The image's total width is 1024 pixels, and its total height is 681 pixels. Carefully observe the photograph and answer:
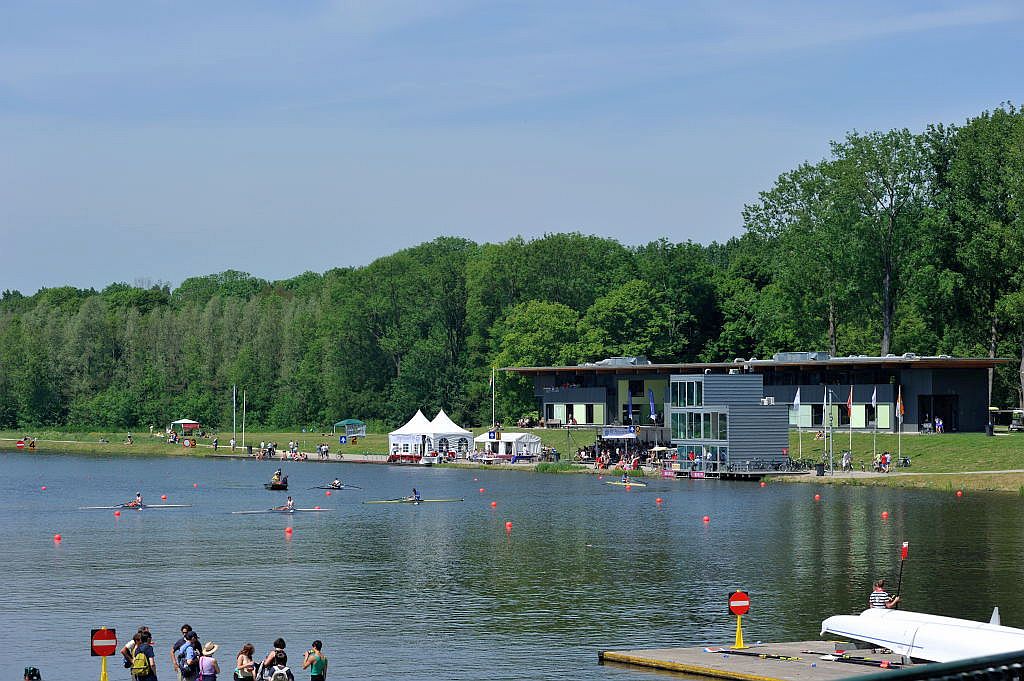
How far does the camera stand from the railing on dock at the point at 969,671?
45.5 feet

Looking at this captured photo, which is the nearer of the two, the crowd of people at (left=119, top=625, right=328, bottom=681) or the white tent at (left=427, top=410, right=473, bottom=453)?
the crowd of people at (left=119, top=625, right=328, bottom=681)

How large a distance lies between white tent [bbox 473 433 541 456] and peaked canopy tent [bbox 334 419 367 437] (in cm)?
3691

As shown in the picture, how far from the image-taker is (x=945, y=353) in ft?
472

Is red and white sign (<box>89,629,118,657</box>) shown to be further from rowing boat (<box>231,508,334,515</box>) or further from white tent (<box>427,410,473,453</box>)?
white tent (<box>427,410,473,453</box>)

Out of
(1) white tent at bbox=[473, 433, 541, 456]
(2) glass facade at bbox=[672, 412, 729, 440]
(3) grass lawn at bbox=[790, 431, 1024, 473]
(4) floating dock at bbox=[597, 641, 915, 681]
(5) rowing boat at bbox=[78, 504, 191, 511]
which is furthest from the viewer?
(1) white tent at bbox=[473, 433, 541, 456]

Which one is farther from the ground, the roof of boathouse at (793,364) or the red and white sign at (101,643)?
the roof of boathouse at (793,364)

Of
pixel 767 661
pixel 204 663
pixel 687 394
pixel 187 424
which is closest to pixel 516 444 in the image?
pixel 687 394

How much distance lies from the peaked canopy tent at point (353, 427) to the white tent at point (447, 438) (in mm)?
31153

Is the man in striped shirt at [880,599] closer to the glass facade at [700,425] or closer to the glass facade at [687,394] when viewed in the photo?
the glass facade at [700,425]

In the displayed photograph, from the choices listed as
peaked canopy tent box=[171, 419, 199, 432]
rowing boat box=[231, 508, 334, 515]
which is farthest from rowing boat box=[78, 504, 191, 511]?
peaked canopy tent box=[171, 419, 199, 432]

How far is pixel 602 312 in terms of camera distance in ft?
521

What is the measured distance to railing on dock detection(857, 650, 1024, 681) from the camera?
1388 cm

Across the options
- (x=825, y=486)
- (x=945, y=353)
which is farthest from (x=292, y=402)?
(x=825, y=486)

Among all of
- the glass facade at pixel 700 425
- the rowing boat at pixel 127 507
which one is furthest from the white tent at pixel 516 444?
the rowing boat at pixel 127 507
